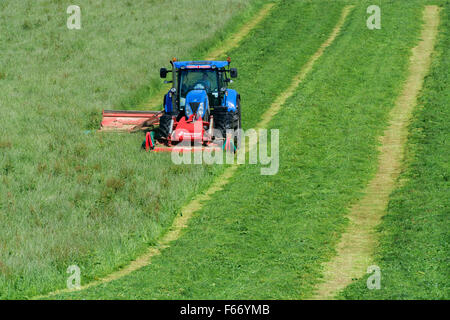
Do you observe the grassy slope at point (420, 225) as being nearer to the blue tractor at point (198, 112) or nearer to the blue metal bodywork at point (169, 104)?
the blue tractor at point (198, 112)

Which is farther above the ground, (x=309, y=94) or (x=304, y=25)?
(x=304, y=25)

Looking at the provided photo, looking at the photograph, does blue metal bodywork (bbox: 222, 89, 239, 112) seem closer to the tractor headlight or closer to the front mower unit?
the front mower unit

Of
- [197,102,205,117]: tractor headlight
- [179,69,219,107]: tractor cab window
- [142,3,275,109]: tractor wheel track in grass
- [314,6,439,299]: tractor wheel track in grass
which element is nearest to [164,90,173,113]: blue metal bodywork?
[179,69,219,107]: tractor cab window

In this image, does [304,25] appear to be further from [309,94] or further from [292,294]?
[292,294]

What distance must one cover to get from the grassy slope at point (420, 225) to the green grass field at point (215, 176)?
4cm

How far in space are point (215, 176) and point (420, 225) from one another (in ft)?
18.6

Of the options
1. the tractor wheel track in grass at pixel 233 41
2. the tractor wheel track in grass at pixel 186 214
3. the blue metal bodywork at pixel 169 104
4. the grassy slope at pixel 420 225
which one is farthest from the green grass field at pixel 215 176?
the blue metal bodywork at pixel 169 104

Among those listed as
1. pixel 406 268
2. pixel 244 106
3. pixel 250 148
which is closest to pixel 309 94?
pixel 244 106

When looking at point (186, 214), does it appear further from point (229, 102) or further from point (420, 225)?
point (229, 102)

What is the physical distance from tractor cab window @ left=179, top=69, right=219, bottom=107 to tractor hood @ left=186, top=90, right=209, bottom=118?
17.6 inches

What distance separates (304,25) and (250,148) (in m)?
18.4

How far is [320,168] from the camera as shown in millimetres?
17328

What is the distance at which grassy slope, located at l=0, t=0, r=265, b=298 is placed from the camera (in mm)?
11922

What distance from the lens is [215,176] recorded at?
16.9 m
